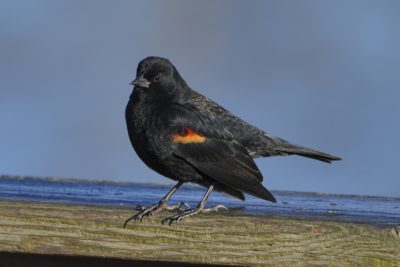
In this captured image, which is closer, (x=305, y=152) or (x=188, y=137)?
(x=188, y=137)

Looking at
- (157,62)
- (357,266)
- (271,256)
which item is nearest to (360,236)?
(357,266)

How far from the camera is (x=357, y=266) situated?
365cm

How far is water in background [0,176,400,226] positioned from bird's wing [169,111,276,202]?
0.15 meters

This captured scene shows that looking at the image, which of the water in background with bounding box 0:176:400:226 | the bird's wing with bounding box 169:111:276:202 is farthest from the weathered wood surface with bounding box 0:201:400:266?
the bird's wing with bounding box 169:111:276:202

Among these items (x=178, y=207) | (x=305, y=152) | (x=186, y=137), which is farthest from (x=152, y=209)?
(x=305, y=152)

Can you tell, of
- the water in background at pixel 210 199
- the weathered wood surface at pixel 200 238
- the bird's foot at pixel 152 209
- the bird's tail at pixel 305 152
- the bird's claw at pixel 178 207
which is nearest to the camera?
the weathered wood surface at pixel 200 238

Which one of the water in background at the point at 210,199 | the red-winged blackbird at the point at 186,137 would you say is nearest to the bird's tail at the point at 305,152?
the red-winged blackbird at the point at 186,137

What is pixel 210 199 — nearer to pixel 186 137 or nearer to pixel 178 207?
pixel 186 137

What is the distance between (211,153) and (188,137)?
178mm

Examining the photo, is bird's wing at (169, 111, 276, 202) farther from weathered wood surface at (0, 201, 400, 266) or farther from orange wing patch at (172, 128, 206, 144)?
weathered wood surface at (0, 201, 400, 266)

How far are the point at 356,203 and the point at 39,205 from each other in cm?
207

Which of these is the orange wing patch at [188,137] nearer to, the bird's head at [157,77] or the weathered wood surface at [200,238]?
the bird's head at [157,77]

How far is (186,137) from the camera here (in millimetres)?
5516

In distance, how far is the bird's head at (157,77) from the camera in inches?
232
